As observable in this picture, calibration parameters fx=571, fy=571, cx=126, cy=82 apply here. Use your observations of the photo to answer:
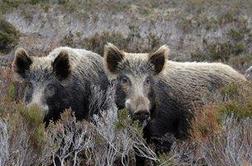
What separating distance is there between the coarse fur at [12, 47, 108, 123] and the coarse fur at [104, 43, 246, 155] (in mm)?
546

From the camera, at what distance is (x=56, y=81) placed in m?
7.06

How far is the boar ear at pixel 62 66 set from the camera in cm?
707

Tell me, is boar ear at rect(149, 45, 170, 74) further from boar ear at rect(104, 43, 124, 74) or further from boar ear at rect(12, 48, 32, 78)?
boar ear at rect(12, 48, 32, 78)

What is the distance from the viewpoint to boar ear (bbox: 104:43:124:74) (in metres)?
7.11

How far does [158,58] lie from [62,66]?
3.98ft

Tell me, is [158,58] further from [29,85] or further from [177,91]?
[29,85]

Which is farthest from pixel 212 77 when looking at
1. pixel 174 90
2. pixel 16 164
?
pixel 16 164

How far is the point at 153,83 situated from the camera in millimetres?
7098

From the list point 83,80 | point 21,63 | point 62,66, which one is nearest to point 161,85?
point 83,80

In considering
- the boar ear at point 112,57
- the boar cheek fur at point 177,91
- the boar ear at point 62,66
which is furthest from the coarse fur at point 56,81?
the boar cheek fur at point 177,91

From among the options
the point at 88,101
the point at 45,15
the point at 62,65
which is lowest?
the point at 45,15

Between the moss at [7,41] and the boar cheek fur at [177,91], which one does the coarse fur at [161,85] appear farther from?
the moss at [7,41]

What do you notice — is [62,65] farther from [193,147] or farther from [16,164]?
[16,164]

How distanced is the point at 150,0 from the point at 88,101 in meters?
30.3
